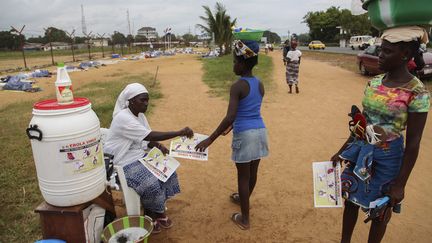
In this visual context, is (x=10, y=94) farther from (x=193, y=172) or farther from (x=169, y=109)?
(x=193, y=172)

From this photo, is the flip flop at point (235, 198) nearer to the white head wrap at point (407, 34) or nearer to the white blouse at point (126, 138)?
the white blouse at point (126, 138)

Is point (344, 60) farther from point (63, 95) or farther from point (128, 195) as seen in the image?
point (63, 95)

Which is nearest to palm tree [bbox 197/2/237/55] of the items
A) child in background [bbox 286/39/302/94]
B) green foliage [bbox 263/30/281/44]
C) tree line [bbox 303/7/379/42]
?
green foliage [bbox 263/30/281/44]

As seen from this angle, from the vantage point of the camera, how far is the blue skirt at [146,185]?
8.95 ft

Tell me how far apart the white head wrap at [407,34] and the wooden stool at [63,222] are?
2301 millimetres

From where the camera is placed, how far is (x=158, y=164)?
279 cm

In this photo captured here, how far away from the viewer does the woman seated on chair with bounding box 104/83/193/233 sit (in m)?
2.73

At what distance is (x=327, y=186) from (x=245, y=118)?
879mm

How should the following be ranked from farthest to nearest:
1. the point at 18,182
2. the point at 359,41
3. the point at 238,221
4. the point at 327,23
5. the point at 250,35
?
Result: the point at 327,23, the point at 359,41, the point at 18,182, the point at 238,221, the point at 250,35

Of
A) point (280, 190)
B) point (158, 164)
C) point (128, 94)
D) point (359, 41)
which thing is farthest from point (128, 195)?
point (359, 41)

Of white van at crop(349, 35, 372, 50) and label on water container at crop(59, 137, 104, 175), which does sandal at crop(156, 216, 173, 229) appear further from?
white van at crop(349, 35, 372, 50)

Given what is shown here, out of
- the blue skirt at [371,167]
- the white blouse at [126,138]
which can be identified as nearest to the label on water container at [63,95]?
the white blouse at [126,138]

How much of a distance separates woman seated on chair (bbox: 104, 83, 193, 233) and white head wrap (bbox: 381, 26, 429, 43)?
65.2 inches

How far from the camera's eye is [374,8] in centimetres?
191
